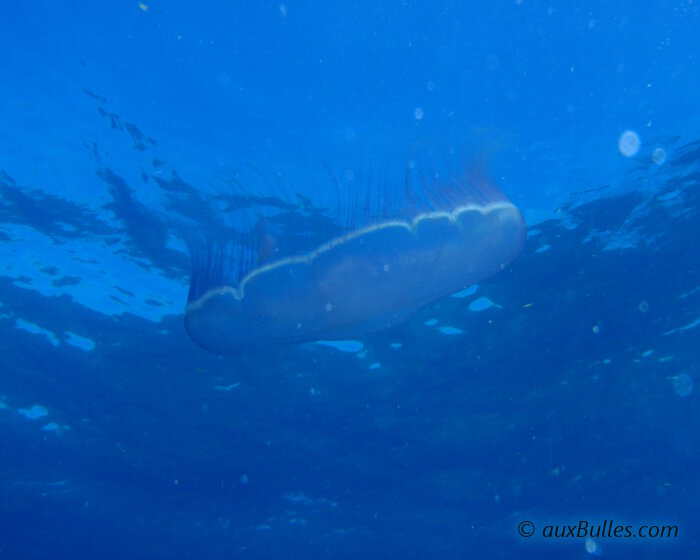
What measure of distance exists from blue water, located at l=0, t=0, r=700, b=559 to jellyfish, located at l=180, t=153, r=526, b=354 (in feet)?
1.13

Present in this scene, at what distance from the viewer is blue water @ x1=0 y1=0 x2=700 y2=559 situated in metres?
6.39

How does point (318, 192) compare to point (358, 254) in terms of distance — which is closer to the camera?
point (358, 254)

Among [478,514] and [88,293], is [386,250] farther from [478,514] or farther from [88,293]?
[478,514]

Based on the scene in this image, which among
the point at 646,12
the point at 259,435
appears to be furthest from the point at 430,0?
the point at 259,435

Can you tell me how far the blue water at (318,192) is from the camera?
21.0ft

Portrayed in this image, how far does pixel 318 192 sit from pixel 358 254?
1183mm

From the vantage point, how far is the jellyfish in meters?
3.71

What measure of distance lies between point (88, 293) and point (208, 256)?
851 centimetres

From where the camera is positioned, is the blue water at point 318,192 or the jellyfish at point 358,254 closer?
the jellyfish at point 358,254

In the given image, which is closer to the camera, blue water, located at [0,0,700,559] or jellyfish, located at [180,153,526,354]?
jellyfish, located at [180,153,526,354]

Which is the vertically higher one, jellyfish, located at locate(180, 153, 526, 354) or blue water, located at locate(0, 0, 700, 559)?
blue water, located at locate(0, 0, 700, 559)

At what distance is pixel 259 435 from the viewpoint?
1834 cm

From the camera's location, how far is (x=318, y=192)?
4.68 metres

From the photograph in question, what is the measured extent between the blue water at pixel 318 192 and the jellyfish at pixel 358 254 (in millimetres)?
343
